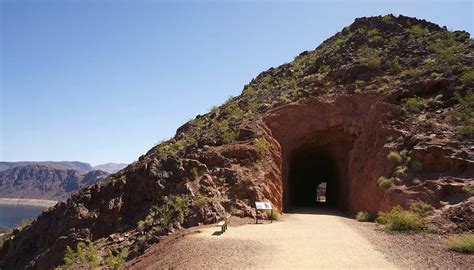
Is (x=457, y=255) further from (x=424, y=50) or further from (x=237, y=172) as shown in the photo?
(x=424, y=50)

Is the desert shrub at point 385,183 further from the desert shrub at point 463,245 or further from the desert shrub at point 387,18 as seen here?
the desert shrub at point 387,18

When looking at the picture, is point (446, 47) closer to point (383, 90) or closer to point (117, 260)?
point (383, 90)

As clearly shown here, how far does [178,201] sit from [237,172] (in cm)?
355

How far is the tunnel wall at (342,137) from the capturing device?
789 inches

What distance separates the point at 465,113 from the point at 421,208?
23.3 ft

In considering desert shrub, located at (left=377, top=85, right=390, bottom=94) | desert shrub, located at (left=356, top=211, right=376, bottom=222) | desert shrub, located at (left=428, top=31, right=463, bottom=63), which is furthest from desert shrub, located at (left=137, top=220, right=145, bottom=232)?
desert shrub, located at (left=428, top=31, right=463, bottom=63)

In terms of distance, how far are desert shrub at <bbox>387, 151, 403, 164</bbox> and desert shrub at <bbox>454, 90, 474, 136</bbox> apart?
9.49 feet

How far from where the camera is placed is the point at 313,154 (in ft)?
93.2

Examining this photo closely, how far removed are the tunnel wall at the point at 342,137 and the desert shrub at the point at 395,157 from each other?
2.20 feet

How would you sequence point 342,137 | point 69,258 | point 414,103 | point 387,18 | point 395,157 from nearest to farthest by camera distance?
point 69,258 → point 395,157 → point 414,103 → point 342,137 → point 387,18

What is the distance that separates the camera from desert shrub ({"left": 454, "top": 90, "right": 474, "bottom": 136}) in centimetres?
1703

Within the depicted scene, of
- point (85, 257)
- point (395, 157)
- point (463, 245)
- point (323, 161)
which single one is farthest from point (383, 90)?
point (85, 257)

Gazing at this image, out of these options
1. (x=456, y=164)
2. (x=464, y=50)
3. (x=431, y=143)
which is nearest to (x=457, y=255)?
(x=456, y=164)

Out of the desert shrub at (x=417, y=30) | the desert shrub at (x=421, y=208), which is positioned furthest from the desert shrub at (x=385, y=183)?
the desert shrub at (x=417, y=30)
